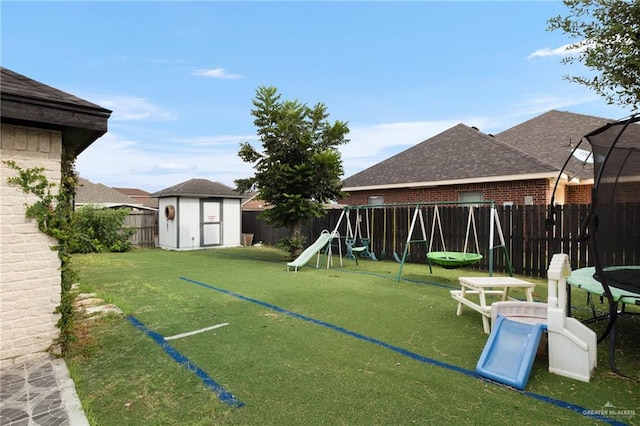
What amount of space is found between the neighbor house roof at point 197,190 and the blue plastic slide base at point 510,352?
13.8m

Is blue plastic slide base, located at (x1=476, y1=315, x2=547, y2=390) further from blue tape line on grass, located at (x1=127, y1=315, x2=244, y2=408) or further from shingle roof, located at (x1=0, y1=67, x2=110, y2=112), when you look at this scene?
shingle roof, located at (x1=0, y1=67, x2=110, y2=112)

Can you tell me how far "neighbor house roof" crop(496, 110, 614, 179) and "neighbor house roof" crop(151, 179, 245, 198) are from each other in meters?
12.4

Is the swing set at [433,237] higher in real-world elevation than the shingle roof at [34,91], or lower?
lower

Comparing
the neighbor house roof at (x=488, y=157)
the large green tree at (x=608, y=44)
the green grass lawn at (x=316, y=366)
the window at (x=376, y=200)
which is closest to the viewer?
the green grass lawn at (x=316, y=366)

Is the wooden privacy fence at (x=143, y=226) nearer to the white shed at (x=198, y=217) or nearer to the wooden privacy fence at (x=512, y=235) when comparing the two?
the white shed at (x=198, y=217)

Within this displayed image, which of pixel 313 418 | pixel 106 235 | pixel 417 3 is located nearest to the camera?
pixel 313 418

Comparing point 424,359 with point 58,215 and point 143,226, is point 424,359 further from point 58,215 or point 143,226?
point 143,226

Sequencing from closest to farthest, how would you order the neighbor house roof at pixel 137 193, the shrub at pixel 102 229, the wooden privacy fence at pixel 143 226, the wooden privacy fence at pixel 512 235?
1. the wooden privacy fence at pixel 512 235
2. the shrub at pixel 102 229
3. the wooden privacy fence at pixel 143 226
4. the neighbor house roof at pixel 137 193

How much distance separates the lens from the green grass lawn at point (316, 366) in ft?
8.10

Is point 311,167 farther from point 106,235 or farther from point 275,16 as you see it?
point 106,235

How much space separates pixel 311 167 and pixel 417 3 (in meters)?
5.01

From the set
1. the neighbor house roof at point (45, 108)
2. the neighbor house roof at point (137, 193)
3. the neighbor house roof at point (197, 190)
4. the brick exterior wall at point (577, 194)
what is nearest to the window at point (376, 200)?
the neighbor house roof at point (197, 190)

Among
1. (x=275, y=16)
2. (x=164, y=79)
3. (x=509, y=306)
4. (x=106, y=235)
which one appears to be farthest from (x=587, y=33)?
(x=106, y=235)

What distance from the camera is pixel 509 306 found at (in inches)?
146
